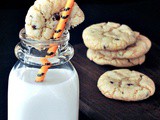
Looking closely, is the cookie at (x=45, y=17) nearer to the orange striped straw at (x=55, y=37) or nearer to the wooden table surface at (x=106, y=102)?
the orange striped straw at (x=55, y=37)

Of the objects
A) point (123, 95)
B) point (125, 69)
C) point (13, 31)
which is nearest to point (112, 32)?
point (125, 69)

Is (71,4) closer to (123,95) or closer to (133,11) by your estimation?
(123,95)

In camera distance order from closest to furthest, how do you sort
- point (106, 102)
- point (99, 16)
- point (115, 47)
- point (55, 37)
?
point (55, 37) < point (106, 102) < point (115, 47) < point (99, 16)

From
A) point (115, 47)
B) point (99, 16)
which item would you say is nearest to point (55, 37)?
point (115, 47)

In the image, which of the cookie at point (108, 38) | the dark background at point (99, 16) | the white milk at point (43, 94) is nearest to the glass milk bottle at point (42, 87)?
the white milk at point (43, 94)

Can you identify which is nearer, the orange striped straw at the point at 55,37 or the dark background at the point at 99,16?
the orange striped straw at the point at 55,37

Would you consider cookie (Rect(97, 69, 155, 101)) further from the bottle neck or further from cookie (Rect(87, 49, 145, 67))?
the bottle neck

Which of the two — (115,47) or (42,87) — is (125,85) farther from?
(42,87)
